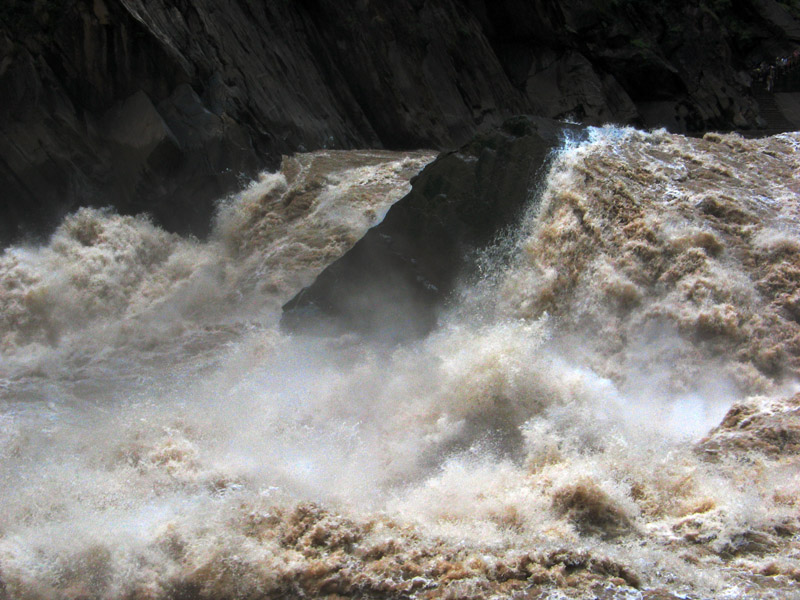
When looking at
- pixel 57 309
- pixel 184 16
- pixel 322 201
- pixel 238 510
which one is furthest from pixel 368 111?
pixel 238 510

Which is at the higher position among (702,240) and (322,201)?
(322,201)

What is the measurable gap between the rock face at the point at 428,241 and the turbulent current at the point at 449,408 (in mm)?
227

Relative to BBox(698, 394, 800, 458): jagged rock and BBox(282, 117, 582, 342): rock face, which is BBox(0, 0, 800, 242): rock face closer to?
BBox(282, 117, 582, 342): rock face

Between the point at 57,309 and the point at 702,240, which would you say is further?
the point at 57,309

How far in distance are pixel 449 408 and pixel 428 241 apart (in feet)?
8.13

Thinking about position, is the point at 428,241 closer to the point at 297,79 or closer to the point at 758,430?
the point at 758,430

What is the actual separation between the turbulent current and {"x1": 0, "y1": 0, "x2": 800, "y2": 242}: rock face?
5.15ft

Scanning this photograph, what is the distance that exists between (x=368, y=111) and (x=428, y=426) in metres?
11.3

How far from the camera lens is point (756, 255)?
23.3ft

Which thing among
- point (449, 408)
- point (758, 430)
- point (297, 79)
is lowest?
point (758, 430)

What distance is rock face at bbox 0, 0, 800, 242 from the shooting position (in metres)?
11.5

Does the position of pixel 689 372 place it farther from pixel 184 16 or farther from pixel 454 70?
pixel 454 70

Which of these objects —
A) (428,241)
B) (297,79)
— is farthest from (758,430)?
(297,79)

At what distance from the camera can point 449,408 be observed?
277 inches
